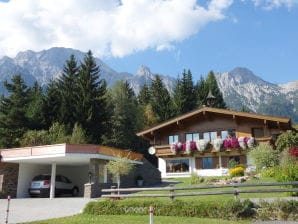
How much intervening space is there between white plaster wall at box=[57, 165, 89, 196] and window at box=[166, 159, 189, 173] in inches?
383

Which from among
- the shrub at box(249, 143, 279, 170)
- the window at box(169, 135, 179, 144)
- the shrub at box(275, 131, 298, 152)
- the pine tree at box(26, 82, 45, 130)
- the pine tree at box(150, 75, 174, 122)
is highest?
the pine tree at box(150, 75, 174, 122)

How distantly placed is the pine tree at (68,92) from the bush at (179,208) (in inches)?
1168

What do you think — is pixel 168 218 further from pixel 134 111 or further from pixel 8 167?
pixel 134 111

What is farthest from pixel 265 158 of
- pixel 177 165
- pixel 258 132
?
pixel 177 165

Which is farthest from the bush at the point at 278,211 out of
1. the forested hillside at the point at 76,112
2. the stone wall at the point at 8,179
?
the forested hillside at the point at 76,112

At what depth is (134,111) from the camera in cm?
5397

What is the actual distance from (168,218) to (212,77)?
60299mm

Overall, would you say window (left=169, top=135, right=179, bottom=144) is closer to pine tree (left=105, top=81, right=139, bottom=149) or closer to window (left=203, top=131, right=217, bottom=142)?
window (left=203, top=131, right=217, bottom=142)

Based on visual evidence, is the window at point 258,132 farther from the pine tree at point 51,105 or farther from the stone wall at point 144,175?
the pine tree at point 51,105

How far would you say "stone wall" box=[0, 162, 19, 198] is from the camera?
27.4m

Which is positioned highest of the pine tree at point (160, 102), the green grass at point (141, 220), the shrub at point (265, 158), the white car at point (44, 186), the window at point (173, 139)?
the pine tree at point (160, 102)

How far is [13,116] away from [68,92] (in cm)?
859

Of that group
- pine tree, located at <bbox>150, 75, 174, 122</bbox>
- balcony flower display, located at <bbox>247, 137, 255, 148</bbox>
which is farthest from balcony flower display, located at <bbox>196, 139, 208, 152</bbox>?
pine tree, located at <bbox>150, 75, 174, 122</bbox>

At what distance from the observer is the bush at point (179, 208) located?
13859 millimetres
